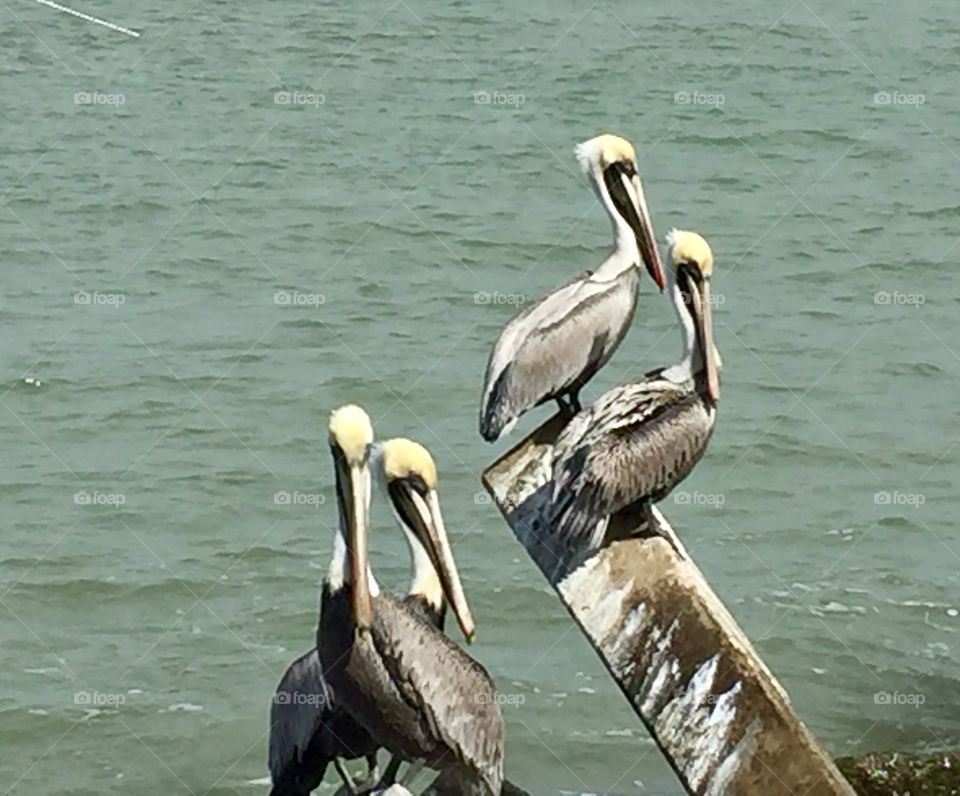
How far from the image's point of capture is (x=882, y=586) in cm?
1210

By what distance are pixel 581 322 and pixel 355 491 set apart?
214 centimetres

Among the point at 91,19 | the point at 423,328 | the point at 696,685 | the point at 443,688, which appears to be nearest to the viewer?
the point at 696,685

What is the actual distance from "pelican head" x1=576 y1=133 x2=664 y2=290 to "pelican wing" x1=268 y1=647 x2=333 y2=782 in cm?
245

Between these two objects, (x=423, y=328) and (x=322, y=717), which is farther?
(x=423, y=328)

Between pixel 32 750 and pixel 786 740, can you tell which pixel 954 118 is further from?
pixel 786 740

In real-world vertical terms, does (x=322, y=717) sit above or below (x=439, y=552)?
below

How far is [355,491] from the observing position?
594 centimetres

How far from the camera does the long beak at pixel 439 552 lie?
607cm

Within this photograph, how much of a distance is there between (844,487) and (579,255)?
13.3 ft

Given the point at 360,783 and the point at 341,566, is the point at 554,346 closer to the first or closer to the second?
the point at 360,783

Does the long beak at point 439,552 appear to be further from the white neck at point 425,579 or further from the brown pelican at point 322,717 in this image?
the white neck at point 425,579

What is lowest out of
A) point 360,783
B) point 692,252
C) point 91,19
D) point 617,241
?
point 91,19

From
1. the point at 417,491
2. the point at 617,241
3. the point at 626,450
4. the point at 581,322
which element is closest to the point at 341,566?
the point at 417,491

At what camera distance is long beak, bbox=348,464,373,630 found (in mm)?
5852
